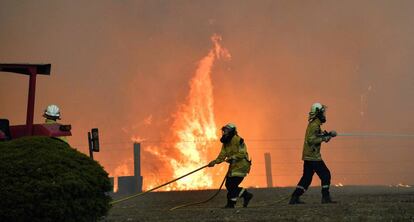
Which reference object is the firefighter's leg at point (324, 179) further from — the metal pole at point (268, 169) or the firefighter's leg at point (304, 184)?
the metal pole at point (268, 169)

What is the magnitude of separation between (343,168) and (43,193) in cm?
3375

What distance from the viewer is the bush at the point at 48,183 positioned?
8.57m

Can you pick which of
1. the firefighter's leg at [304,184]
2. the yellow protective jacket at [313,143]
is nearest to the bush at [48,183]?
the firefighter's leg at [304,184]

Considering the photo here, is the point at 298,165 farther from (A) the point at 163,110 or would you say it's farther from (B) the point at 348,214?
(B) the point at 348,214

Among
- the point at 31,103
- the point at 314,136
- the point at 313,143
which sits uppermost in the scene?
the point at 31,103

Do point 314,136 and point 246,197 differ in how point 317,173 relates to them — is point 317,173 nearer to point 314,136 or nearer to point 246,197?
point 314,136

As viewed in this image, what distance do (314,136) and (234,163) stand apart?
1.70 meters

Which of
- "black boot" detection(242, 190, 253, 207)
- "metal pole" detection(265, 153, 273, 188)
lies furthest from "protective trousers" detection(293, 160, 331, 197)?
"metal pole" detection(265, 153, 273, 188)

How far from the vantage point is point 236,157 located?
559 inches

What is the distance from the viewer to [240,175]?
14.1m

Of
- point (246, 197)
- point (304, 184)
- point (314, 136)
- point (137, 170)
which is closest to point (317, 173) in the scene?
point (304, 184)

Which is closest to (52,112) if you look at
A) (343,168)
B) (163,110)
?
(163,110)

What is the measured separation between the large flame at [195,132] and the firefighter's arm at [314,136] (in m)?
16.2

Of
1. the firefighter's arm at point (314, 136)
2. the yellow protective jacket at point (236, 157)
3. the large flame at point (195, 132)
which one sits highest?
the large flame at point (195, 132)
